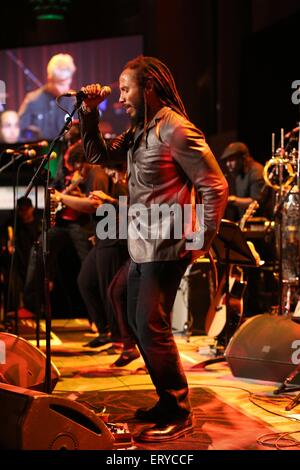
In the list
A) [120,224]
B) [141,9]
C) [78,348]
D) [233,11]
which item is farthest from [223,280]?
[141,9]

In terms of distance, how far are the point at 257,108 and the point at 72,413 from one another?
25.2 ft

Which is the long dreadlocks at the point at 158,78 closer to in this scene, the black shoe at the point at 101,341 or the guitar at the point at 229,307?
the guitar at the point at 229,307

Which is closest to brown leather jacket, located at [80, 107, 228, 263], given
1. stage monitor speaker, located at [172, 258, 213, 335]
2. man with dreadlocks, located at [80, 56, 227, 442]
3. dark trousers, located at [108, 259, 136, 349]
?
man with dreadlocks, located at [80, 56, 227, 442]

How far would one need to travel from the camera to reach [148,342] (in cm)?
434

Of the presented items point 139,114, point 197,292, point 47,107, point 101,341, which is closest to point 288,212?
point 197,292

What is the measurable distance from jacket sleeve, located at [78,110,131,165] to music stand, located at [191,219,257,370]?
4.79 ft

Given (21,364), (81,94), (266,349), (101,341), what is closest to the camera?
(81,94)

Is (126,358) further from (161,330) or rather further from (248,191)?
(248,191)

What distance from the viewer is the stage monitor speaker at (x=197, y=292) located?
8.35 metres

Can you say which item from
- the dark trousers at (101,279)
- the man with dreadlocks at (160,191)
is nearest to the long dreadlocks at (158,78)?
the man with dreadlocks at (160,191)

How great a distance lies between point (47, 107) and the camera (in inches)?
496

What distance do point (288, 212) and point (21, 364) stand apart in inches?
144

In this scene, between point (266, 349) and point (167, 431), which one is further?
point (266, 349)

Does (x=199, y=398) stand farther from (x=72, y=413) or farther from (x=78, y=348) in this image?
(x=78, y=348)
